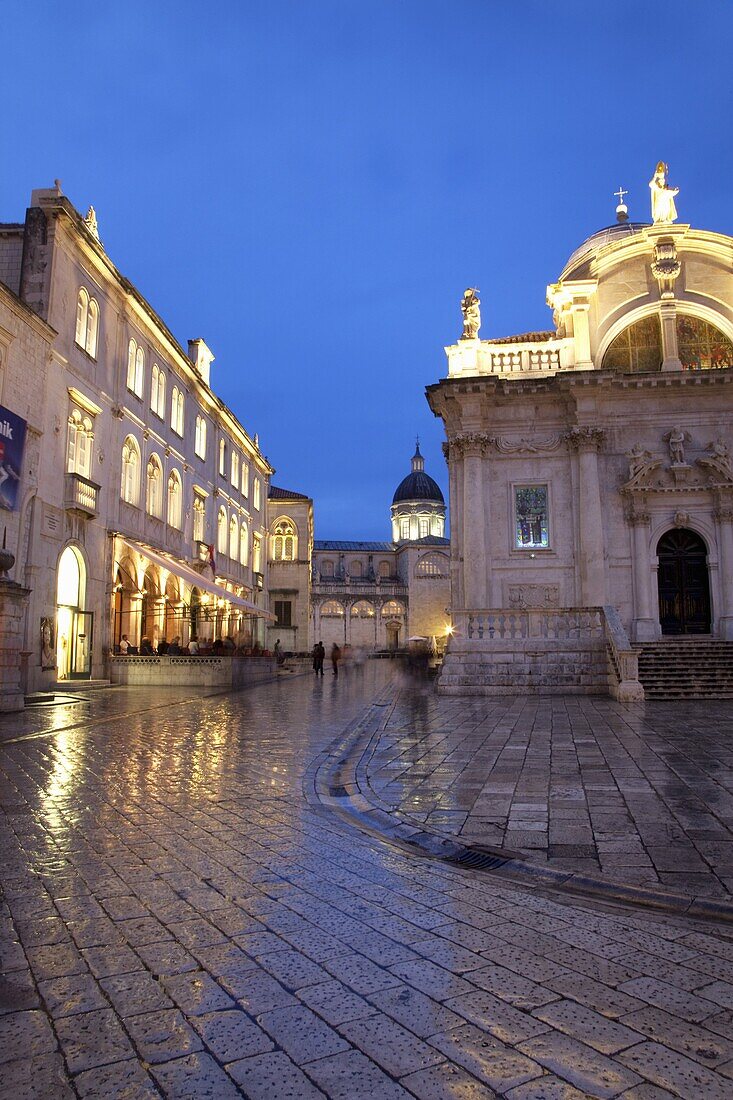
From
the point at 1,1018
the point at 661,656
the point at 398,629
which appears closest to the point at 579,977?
the point at 1,1018

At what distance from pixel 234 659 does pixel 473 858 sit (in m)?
20.3

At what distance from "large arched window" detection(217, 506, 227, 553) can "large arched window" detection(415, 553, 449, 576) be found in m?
45.5

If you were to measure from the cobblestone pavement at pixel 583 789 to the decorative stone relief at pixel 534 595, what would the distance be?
12.2 metres

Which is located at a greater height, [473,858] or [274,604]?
[274,604]

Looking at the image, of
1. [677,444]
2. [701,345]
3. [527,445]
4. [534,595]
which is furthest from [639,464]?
[534,595]

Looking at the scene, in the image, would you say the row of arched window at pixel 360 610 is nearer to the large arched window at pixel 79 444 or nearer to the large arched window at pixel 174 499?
the large arched window at pixel 174 499

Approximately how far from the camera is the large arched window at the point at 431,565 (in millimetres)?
82938

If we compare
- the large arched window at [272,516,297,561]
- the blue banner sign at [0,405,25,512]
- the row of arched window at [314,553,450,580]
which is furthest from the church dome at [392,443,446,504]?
the blue banner sign at [0,405,25,512]

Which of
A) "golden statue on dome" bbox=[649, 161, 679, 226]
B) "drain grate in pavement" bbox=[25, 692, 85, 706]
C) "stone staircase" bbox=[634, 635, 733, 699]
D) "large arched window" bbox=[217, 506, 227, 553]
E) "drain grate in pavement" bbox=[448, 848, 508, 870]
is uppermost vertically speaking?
"golden statue on dome" bbox=[649, 161, 679, 226]

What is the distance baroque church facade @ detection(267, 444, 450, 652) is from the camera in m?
57.8

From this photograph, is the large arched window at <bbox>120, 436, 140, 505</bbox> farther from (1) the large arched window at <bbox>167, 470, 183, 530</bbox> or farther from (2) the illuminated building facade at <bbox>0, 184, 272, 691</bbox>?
(1) the large arched window at <bbox>167, 470, 183, 530</bbox>

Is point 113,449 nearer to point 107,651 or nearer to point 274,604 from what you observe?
point 107,651

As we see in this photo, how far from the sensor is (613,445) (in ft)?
85.4

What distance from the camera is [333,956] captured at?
10.8 feet
